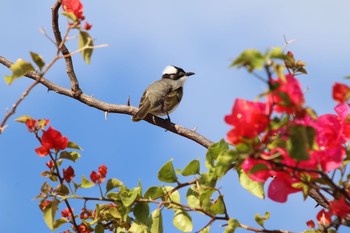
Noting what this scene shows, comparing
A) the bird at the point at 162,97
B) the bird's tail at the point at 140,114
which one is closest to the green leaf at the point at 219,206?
the bird's tail at the point at 140,114

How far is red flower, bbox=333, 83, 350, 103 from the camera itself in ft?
7.89

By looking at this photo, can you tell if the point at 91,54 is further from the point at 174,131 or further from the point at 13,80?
the point at 174,131

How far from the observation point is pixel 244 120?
223 cm

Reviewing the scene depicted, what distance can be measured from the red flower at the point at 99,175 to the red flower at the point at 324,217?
134 cm

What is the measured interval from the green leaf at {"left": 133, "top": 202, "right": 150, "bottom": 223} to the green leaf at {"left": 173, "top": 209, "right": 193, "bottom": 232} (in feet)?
0.66

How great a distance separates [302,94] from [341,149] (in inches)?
18.1

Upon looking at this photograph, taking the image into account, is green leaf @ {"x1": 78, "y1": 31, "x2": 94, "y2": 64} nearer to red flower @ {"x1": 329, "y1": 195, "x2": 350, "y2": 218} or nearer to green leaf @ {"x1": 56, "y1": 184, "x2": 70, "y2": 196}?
green leaf @ {"x1": 56, "y1": 184, "x2": 70, "y2": 196}

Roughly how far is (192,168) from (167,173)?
160 mm

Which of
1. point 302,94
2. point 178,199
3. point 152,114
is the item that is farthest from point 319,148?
point 152,114

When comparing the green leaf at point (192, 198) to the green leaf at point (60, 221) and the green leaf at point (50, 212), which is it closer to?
the green leaf at point (50, 212)

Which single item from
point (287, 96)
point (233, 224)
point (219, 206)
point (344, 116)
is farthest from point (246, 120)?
point (219, 206)

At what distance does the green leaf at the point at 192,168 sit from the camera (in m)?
3.61

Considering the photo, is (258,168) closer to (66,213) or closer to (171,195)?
(171,195)

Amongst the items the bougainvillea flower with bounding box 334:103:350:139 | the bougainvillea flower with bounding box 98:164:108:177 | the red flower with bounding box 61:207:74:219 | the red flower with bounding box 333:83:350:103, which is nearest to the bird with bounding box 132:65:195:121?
the red flower with bounding box 61:207:74:219
